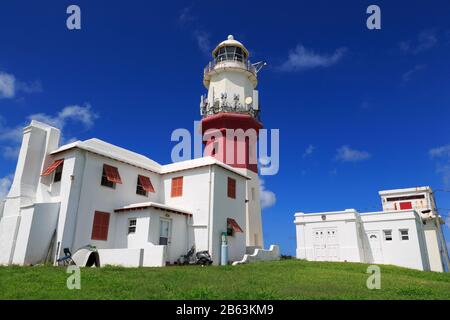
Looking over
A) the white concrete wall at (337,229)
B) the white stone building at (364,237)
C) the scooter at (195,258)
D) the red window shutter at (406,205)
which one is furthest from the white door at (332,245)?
the red window shutter at (406,205)

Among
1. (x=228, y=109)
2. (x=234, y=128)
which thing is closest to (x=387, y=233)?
(x=234, y=128)

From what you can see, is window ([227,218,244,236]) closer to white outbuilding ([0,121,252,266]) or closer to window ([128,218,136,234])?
white outbuilding ([0,121,252,266])

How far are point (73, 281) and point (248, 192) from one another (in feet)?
60.4

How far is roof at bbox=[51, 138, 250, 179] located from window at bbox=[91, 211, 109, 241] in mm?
3607

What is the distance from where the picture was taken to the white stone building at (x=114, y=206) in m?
18.2

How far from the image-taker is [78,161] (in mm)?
19781

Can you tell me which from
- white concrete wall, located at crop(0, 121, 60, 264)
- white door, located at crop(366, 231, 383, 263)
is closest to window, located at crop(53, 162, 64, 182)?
white concrete wall, located at crop(0, 121, 60, 264)

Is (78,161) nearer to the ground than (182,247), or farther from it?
farther from it

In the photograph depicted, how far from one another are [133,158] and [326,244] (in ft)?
56.3

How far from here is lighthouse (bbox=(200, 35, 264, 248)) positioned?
28.3 m

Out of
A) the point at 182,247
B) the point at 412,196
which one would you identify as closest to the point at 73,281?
the point at 182,247
